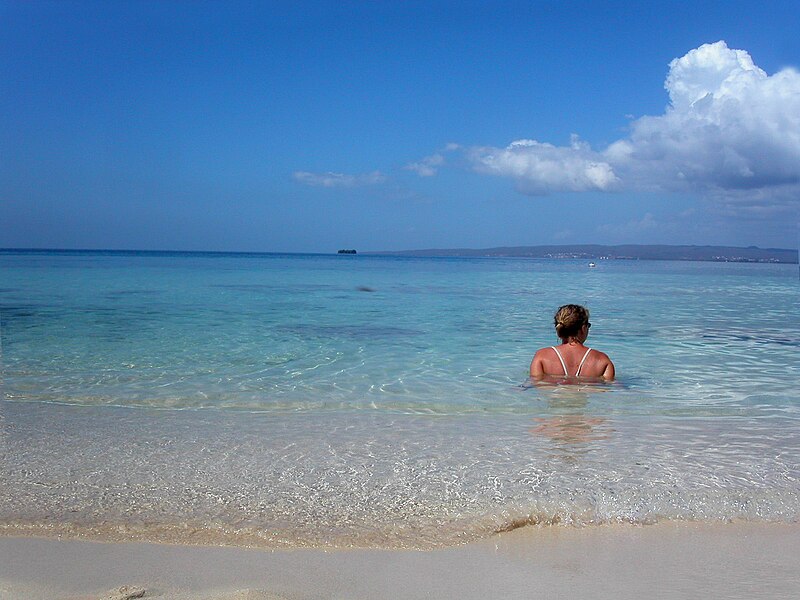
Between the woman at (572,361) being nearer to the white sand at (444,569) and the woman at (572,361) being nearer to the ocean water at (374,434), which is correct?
the ocean water at (374,434)

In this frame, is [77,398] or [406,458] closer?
[406,458]

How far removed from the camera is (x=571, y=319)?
28.9 feet

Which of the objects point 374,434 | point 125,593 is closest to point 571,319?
point 374,434

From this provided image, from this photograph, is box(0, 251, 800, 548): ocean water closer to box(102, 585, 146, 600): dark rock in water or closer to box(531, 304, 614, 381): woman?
box(531, 304, 614, 381): woman

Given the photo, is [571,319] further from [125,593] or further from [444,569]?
[125,593]

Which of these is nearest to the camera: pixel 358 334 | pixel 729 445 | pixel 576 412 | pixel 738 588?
pixel 738 588

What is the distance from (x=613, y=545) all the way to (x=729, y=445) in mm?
2661

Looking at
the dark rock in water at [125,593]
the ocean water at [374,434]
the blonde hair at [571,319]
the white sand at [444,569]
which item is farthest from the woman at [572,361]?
the dark rock in water at [125,593]

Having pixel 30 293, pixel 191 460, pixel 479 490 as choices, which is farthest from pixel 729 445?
pixel 30 293

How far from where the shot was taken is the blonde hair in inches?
344

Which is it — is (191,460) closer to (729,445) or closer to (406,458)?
(406,458)

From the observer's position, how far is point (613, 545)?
12.2ft

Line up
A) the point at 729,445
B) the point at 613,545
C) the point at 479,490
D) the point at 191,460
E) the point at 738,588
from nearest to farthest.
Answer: the point at 738,588
the point at 613,545
the point at 479,490
the point at 191,460
the point at 729,445

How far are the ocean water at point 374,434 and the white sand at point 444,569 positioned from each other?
0.69ft
